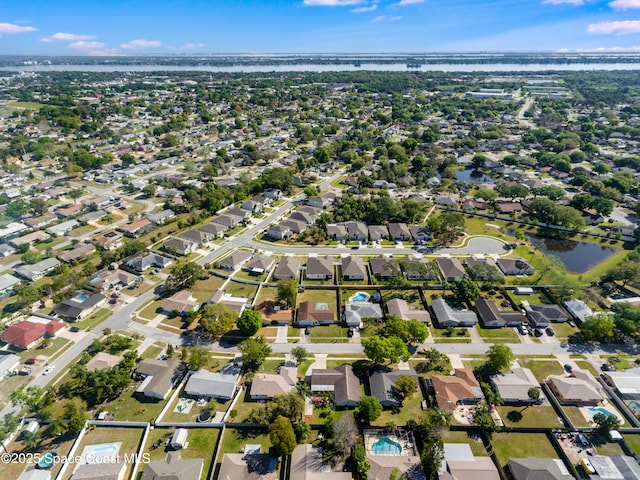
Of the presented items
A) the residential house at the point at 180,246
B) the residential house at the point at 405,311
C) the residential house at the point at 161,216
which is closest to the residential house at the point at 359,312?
the residential house at the point at 405,311

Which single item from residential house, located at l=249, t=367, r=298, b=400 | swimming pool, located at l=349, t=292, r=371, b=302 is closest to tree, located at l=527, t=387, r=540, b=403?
swimming pool, located at l=349, t=292, r=371, b=302

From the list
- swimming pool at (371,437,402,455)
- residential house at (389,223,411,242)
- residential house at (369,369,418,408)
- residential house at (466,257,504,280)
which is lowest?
swimming pool at (371,437,402,455)

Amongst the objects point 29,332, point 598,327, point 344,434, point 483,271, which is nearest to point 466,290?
point 483,271

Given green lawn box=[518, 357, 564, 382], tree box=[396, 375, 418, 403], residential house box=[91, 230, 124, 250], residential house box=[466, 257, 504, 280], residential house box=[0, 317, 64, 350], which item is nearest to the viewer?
tree box=[396, 375, 418, 403]

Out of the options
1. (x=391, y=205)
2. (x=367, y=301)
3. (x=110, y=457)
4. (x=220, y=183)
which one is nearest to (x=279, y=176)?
(x=220, y=183)

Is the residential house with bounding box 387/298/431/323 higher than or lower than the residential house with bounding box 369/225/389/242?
lower

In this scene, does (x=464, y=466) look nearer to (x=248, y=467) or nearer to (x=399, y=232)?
(x=248, y=467)

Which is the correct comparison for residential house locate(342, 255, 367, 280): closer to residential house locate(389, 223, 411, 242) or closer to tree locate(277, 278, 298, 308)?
tree locate(277, 278, 298, 308)

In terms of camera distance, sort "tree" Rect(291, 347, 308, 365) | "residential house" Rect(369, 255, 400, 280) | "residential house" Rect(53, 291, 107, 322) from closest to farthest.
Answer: "tree" Rect(291, 347, 308, 365) → "residential house" Rect(53, 291, 107, 322) → "residential house" Rect(369, 255, 400, 280)
